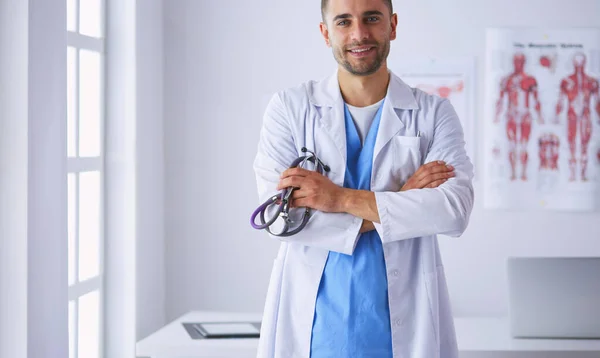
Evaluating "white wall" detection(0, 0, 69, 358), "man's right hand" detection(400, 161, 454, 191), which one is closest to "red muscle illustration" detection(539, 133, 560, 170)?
"man's right hand" detection(400, 161, 454, 191)

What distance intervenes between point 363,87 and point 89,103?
1.59 meters

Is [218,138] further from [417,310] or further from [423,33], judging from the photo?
[417,310]

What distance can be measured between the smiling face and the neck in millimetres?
58

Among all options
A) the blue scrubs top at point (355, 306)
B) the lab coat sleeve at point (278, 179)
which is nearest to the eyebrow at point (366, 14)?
the lab coat sleeve at point (278, 179)

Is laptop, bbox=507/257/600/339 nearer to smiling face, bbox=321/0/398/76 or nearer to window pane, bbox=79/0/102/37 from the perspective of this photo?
smiling face, bbox=321/0/398/76

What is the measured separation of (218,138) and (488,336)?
1.84 m

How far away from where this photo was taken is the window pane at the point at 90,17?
10.2 ft

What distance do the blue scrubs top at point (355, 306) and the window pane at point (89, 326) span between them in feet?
5.03

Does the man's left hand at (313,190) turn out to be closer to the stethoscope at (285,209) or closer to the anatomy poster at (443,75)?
the stethoscope at (285,209)

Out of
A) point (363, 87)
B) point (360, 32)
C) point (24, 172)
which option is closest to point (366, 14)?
point (360, 32)

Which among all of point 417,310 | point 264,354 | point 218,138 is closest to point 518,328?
point 417,310

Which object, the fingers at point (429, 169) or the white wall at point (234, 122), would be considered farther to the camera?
the white wall at point (234, 122)

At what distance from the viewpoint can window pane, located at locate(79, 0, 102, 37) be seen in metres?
3.12

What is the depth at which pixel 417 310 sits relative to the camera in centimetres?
188
